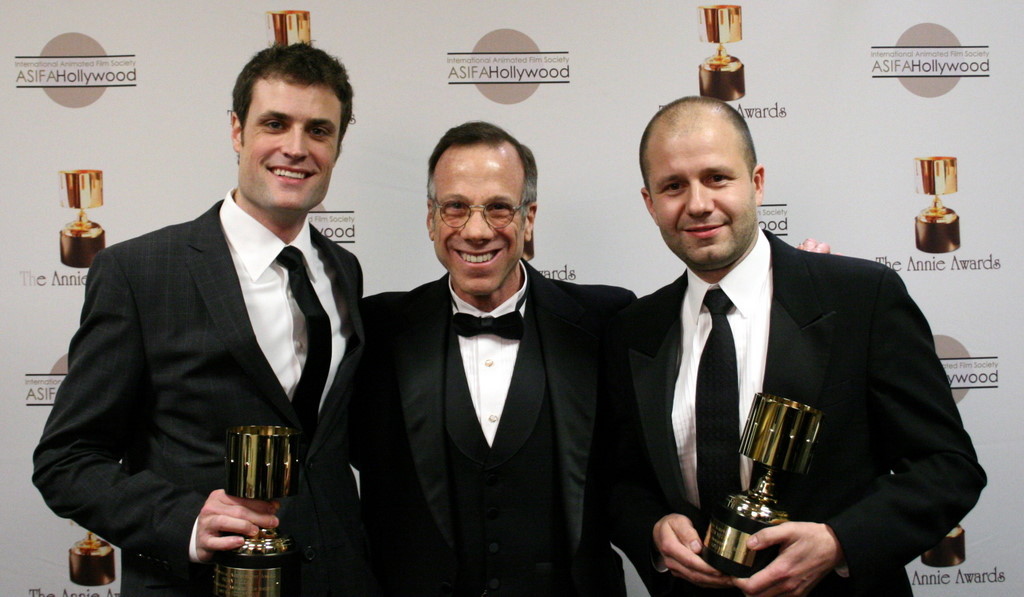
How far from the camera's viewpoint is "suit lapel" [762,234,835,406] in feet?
6.52

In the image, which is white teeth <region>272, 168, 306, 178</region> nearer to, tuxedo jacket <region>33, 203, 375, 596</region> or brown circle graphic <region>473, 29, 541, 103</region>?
tuxedo jacket <region>33, 203, 375, 596</region>

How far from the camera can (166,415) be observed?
2.12 m

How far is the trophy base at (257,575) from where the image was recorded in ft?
5.81

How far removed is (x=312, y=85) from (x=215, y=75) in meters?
1.09

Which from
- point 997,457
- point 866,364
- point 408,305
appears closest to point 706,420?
point 866,364

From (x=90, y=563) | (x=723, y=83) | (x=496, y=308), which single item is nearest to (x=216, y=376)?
(x=496, y=308)

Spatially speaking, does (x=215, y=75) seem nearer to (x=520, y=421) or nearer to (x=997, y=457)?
(x=520, y=421)

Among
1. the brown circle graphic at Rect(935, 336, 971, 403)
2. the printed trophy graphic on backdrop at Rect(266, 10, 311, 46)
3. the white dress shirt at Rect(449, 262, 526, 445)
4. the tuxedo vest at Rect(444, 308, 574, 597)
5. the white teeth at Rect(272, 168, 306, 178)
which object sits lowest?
the tuxedo vest at Rect(444, 308, 574, 597)

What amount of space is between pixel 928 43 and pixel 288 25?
8.94 ft

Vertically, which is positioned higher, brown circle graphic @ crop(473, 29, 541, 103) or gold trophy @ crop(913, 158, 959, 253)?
brown circle graphic @ crop(473, 29, 541, 103)

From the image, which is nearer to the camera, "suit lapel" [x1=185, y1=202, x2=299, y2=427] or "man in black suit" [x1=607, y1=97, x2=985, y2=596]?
"man in black suit" [x1=607, y1=97, x2=985, y2=596]

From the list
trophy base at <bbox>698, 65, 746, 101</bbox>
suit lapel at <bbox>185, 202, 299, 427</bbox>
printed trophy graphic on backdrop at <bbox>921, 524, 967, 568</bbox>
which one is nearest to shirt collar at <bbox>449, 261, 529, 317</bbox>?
suit lapel at <bbox>185, 202, 299, 427</bbox>

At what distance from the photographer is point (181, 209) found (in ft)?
10.5

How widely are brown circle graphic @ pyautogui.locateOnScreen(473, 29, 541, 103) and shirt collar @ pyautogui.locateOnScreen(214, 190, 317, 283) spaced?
131cm
